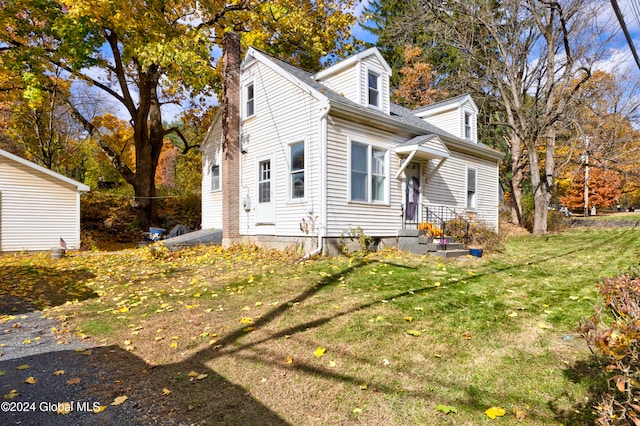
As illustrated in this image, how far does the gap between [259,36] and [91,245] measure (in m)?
12.3

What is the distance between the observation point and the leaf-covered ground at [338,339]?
2.97m

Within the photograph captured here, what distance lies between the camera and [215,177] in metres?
15.3

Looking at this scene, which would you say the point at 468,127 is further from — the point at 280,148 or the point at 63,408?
the point at 63,408

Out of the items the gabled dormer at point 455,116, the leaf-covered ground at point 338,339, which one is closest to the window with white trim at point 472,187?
the gabled dormer at point 455,116

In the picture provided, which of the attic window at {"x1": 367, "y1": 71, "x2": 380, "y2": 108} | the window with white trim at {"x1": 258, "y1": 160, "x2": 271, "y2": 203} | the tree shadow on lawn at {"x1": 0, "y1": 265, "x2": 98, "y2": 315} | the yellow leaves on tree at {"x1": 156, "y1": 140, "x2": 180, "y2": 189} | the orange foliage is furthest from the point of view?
the yellow leaves on tree at {"x1": 156, "y1": 140, "x2": 180, "y2": 189}

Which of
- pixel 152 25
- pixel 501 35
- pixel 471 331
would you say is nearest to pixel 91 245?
pixel 152 25

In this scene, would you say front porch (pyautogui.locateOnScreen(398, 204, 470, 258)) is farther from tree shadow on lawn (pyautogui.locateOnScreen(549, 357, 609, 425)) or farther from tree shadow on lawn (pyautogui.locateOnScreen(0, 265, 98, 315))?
tree shadow on lawn (pyautogui.locateOnScreen(0, 265, 98, 315))

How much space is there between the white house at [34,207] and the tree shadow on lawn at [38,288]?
4.81 m

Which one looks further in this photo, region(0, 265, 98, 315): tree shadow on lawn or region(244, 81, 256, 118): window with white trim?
region(244, 81, 256, 118): window with white trim

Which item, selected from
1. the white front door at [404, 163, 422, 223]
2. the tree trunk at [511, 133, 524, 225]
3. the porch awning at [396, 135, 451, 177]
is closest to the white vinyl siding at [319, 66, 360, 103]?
the porch awning at [396, 135, 451, 177]

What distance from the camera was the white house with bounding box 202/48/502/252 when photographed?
9.98m

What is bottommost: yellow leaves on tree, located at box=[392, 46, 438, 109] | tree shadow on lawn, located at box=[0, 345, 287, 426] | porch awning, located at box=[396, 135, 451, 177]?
tree shadow on lawn, located at box=[0, 345, 287, 426]

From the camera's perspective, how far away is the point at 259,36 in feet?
52.2

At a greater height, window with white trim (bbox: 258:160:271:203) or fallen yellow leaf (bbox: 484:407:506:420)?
window with white trim (bbox: 258:160:271:203)
